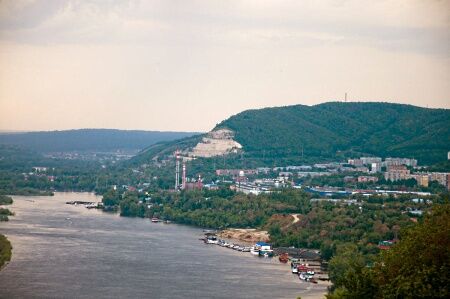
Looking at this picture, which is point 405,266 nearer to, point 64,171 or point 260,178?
point 260,178

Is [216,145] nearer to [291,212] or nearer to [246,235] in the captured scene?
[291,212]

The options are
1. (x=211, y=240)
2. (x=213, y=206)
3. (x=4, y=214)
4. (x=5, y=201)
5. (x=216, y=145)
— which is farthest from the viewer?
(x=216, y=145)

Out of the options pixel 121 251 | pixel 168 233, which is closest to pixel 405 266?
pixel 121 251

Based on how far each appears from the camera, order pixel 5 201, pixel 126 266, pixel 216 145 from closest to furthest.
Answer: pixel 126 266 → pixel 5 201 → pixel 216 145

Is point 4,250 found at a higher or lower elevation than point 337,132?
lower

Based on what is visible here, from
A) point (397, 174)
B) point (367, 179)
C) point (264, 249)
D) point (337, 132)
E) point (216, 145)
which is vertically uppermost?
point (337, 132)

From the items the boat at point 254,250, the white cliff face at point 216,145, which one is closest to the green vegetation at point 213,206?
the boat at point 254,250

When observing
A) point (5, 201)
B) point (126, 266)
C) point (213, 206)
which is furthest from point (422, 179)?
point (126, 266)

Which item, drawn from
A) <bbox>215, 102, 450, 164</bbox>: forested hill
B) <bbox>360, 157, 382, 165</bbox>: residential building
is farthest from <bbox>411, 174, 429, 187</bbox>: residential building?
<bbox>360, 157, 382, 165</bbox>: residential building
